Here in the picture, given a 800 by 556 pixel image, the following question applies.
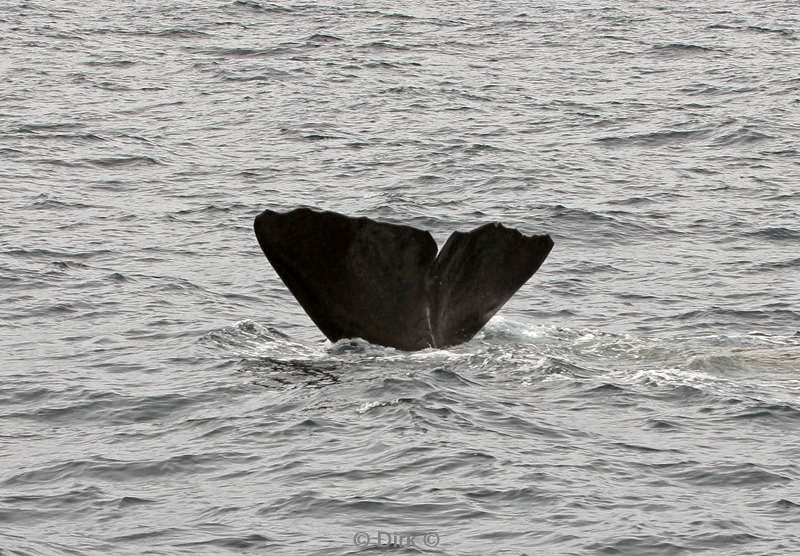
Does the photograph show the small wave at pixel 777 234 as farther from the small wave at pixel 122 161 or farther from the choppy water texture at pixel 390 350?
the small wave at pixel 122 161

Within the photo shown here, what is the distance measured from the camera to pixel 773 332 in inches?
587

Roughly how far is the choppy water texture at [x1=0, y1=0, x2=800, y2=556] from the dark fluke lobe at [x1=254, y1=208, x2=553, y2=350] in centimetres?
50

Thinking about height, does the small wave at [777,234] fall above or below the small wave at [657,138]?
below

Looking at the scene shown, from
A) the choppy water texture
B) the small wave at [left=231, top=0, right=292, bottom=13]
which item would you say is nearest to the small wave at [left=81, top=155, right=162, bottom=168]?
the choppy water texture

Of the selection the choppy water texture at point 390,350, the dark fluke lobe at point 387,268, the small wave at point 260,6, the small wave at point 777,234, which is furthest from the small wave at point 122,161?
the small wave at point 260,6

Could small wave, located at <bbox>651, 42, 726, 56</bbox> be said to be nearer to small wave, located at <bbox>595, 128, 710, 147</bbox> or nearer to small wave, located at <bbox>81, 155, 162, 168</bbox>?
small wave, located at <bbox>595, 128, 710, 147</bbox>

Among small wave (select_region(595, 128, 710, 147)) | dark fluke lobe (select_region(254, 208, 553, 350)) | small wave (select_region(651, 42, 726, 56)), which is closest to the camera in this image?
dark fluke lobe (select_region(254, 208, 553, 350))

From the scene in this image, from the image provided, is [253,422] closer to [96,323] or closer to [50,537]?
[50,537]

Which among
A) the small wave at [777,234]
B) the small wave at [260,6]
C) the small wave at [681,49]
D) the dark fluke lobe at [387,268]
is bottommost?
the small wave at [777,234]

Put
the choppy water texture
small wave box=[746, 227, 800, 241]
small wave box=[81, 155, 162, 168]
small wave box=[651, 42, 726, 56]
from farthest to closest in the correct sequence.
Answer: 1. small wave box=[651, 42, 726, 56]
2. small wave box=[81, 155, 162, 168]
3. small wave box=[746, 227, 800, 241]
4. the choppy water texture

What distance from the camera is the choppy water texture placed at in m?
10.3

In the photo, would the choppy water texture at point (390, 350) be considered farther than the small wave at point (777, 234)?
No

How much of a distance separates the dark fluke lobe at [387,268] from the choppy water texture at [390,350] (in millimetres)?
496

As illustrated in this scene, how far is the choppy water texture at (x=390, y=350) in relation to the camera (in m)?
10.3
